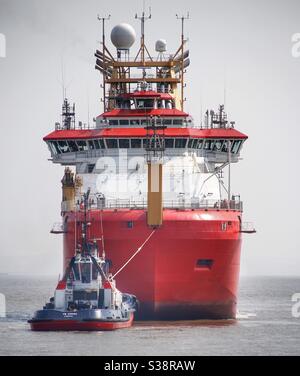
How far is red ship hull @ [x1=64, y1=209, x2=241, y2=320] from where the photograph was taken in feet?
312

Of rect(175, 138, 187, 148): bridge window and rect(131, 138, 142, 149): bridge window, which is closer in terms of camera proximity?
rect(131, 138, 142, 149): bridge window

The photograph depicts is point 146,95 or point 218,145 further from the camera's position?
point 218,145

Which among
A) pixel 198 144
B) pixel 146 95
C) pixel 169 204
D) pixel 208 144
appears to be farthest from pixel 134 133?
pixel 169 204

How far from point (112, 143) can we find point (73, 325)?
53.2ft

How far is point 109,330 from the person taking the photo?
90688 millimetres

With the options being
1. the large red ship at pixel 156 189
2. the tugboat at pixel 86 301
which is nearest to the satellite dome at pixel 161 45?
the large red ship at pixel 156 189

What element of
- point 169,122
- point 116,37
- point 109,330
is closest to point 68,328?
point 109,330

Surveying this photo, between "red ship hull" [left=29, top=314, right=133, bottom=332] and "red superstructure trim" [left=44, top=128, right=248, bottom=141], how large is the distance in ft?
49.4

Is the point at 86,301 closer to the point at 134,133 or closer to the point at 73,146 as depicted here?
the point at 134,133

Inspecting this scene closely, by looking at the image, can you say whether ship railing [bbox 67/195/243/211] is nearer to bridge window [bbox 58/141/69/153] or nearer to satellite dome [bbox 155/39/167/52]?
bridge window [bbox 58/141/69/153]

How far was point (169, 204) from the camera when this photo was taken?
9806 cm

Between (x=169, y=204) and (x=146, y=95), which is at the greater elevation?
(x=146, y=95)

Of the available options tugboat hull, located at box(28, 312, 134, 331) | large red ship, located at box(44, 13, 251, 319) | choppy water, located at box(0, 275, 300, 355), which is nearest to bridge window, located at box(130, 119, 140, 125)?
large red ship, located at box(44, 13, 251, 319)

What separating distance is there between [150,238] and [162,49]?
70.4 ft
